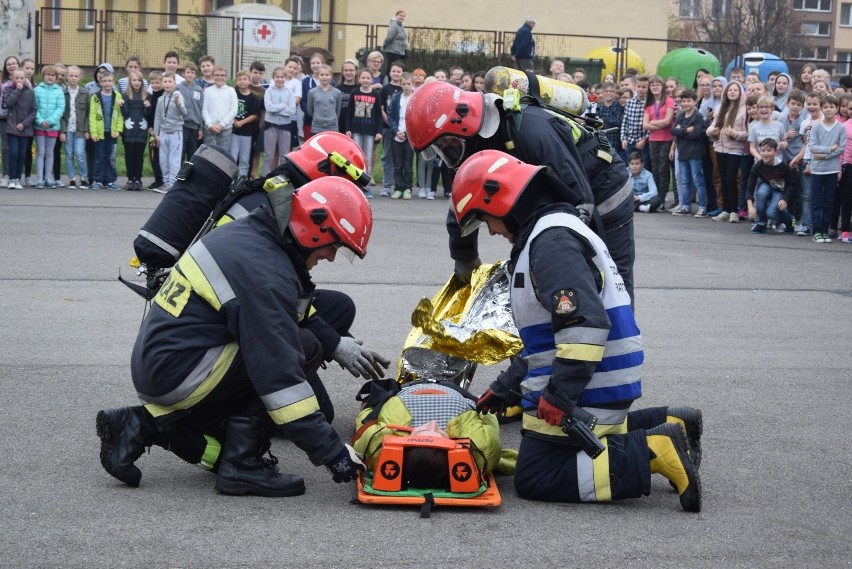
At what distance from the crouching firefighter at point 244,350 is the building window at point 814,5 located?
9494 cm

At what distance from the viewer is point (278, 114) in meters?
17.5

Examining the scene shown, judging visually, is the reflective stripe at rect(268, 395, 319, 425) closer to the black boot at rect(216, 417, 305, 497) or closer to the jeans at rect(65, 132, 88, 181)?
the black boot at rect(216, 417, 305, 497)

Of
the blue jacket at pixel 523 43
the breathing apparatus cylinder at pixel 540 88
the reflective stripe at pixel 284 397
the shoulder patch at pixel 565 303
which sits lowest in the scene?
the reflective stripe at pixel 284 397

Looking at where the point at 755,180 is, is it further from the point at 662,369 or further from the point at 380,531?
the point at 380,531

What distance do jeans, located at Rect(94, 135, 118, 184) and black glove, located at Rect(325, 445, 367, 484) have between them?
43.9 feet

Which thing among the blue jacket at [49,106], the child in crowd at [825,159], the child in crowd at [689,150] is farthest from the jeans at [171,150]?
the child in crowd at [825,159]

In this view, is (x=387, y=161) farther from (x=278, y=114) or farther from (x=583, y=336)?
(x=583, y=336)

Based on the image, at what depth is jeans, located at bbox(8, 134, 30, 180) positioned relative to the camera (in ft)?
53.7

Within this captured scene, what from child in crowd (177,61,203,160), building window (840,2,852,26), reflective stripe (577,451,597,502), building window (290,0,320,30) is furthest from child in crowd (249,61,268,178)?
building window (840,2,852,26)

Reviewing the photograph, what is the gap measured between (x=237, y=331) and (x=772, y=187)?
11.0 meters

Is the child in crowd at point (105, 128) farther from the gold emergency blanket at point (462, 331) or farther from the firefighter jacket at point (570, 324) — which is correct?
the firefighter jacket at point (570, 324)

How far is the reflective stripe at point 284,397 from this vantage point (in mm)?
4672

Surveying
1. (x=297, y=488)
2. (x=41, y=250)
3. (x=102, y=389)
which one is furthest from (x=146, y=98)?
(x=297, y=488)

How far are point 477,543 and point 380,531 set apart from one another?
38 cm
